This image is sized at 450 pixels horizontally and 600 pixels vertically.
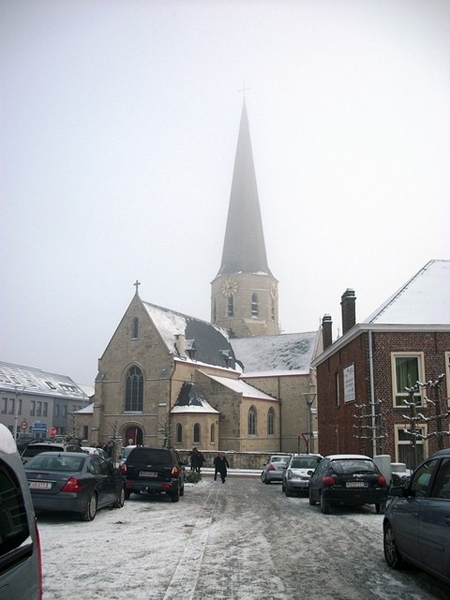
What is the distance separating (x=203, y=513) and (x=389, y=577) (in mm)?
7586

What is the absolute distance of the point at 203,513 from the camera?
14.2 m

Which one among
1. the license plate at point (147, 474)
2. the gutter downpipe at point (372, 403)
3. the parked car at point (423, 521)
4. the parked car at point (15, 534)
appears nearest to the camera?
the parked car at point (15, 534)

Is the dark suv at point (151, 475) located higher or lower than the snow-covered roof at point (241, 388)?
lower

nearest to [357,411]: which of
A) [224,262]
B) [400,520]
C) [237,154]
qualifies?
[400,520]

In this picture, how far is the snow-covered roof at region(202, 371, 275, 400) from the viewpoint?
49841mm

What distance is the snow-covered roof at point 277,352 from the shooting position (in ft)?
189

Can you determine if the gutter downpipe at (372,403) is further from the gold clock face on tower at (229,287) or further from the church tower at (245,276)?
the gold clock face on tower at (229,287)

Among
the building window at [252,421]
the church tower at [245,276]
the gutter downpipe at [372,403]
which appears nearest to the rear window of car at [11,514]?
the gutter downpipe at [372,403]

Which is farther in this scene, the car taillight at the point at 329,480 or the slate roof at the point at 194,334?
the slate roof at the point at 194,334

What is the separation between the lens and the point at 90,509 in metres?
12.0

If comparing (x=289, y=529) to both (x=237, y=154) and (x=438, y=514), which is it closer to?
(x=438, y=514)

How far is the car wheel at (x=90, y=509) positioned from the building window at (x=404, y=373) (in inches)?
562

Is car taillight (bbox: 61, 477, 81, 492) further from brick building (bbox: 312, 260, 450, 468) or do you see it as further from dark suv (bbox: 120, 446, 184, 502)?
brick building (bbox: 312, 260, 450, 468)

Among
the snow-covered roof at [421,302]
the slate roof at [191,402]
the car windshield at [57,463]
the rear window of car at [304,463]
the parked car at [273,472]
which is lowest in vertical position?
the parked car at [273,472]
